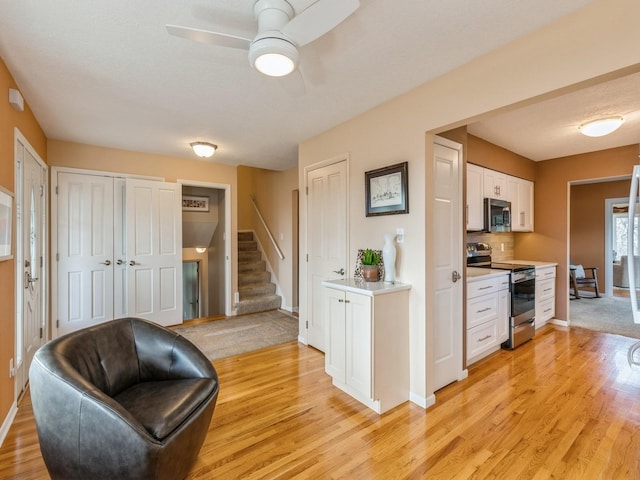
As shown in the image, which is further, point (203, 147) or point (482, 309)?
point (203, 147)

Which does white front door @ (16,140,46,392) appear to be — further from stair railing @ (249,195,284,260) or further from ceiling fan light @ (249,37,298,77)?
stair railing @ (249,195,284,260)

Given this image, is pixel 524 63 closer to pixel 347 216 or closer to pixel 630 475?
pixel 347 216

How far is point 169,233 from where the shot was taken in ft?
14.2

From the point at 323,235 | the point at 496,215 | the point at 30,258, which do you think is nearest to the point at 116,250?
the point at 30,258

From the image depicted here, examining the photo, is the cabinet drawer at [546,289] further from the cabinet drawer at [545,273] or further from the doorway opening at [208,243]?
the doorway opening at [208,243]

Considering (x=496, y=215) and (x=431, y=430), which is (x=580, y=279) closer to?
(x=496, y=215)

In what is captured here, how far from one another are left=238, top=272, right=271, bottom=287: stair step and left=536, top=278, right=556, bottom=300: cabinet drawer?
4.24 m

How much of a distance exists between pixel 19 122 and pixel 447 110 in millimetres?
3312

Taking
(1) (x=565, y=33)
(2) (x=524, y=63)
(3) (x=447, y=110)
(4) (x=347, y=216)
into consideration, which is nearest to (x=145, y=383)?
(4) (x=347, y=216)

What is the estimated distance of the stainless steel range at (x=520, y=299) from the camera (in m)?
3.47

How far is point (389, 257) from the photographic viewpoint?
2.49 metres

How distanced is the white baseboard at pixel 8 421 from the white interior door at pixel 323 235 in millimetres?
2493

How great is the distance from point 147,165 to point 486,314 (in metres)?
4.65

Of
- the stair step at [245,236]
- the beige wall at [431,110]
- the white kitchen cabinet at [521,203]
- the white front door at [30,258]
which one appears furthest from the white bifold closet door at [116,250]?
the white kitchen cabinet at [521,203]
